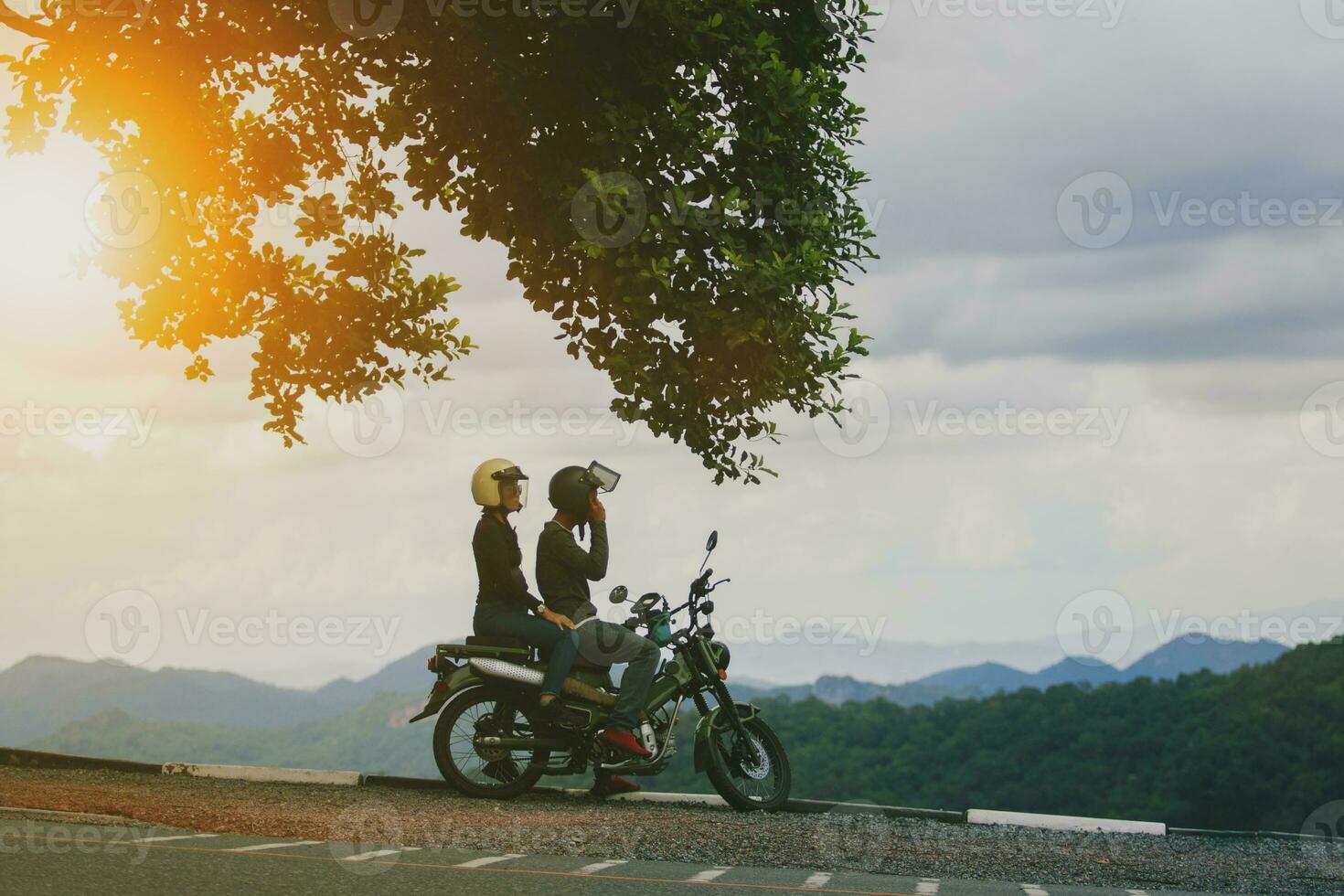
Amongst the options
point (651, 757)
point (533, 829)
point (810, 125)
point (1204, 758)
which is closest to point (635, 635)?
point (651, 757)

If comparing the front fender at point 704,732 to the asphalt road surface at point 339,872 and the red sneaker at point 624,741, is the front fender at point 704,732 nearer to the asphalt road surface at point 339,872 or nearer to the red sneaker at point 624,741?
the red sneaker at point 624,741

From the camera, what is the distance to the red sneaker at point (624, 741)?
40.5 feet

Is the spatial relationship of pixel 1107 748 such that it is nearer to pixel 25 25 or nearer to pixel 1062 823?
pixel 1062 823

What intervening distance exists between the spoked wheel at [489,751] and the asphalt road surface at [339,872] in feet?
9.74

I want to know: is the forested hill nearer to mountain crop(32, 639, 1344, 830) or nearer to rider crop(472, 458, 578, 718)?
mountain crop(32, 639, 1344, 830)

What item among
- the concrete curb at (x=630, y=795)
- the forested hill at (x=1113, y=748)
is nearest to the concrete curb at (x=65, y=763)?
the concrete curb at (x=630, y=795)

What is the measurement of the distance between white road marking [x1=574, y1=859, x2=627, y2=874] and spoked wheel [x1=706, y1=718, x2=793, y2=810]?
3.14 m

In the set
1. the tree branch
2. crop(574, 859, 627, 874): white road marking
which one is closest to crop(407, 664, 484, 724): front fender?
crop(574, 859, 627, 874): white road marking

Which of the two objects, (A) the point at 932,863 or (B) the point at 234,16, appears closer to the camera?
(A) the point at 932,863

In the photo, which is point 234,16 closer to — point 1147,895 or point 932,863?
point 932,863

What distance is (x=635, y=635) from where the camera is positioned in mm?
12562

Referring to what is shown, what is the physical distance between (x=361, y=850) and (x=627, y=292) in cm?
745

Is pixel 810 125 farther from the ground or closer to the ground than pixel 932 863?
farther from the ground

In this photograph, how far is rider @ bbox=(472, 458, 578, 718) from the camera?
487 inches
